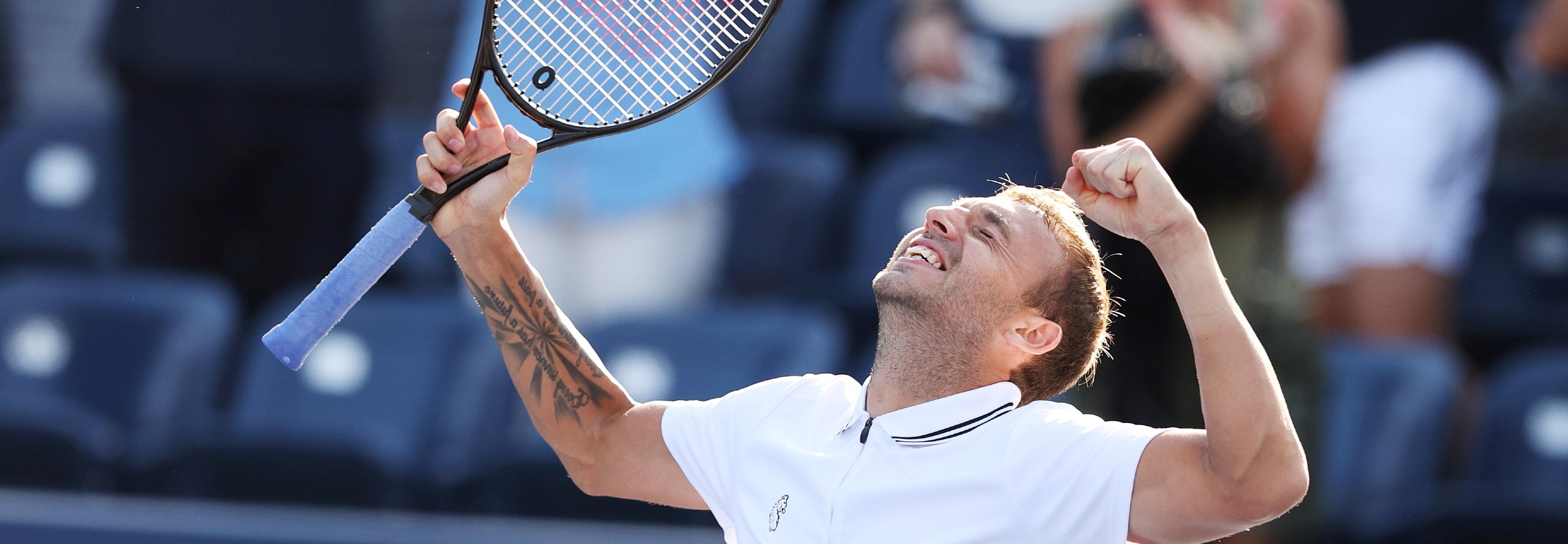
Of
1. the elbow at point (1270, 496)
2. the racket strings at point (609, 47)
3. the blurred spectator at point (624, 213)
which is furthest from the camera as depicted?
the blurred spectator at point (624, 213)

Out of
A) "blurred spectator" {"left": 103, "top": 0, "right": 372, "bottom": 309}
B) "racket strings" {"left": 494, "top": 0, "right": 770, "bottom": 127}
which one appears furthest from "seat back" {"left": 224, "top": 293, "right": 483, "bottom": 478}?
"racket strings" {"left": 494, "top": 0, "right": 770, "bottom": 127}

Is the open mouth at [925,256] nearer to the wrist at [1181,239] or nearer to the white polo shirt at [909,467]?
the white polo shirt at [909,467]

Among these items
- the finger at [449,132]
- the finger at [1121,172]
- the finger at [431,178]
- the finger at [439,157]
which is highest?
the finger at [449,132]

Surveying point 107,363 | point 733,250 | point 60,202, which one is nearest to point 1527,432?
point 733,250

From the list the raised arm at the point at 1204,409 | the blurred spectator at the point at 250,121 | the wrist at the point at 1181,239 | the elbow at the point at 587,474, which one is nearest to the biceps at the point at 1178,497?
the raised arm at the point at 1204,409

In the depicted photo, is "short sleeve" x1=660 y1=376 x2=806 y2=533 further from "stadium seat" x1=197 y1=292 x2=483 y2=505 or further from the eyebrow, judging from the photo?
"stadium seat" x1=197 y1=292 x2=483 y2=505

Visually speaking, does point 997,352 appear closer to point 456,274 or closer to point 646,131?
point 646,131

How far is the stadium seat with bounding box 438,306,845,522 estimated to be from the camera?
4129 mm

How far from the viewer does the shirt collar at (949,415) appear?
1986 millimetres

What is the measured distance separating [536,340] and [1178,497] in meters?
0.96

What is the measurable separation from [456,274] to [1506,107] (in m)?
3.29

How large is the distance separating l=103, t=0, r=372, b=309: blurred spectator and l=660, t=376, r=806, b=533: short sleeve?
2.81 meters

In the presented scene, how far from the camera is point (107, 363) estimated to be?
15.1 feet

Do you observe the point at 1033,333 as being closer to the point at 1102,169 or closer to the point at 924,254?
the point at 924,254
